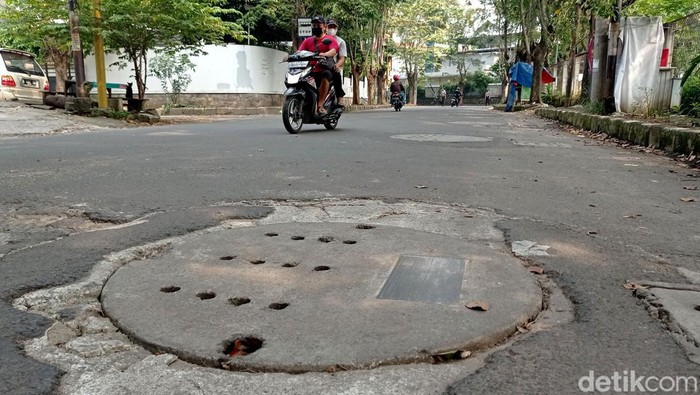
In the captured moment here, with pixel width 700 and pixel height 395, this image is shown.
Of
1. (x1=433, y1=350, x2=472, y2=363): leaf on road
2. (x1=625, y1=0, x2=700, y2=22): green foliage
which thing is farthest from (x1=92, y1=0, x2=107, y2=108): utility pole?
(x1=625, y1=0, x2=700, y2=22): green foliage

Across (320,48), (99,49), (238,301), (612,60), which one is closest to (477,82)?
(99,49)

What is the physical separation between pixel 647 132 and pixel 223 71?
1687cm

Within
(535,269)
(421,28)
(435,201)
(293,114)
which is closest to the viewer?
(535,269)

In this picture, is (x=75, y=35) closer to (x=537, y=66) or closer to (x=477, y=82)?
(x=537, y=66)

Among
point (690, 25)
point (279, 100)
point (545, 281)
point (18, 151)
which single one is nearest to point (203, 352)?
point (545, 281)

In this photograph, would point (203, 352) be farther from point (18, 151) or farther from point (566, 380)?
point (18, 151)

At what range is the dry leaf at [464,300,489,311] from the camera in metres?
1.62

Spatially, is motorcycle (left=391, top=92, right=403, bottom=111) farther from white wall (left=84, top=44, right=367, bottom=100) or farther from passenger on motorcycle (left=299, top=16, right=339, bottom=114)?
passenger on motorcycle (left=299, top=16, right=339, bottom=114)

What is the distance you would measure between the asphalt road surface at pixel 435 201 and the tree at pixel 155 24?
5.98m

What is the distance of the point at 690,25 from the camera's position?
7828 mm

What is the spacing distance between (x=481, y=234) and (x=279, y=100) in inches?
800

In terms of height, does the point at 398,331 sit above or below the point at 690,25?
below

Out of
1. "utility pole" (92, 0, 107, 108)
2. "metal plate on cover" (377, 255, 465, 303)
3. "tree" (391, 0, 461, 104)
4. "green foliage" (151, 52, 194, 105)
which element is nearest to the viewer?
"metal plate on cover" (377, 255, 465, 303)

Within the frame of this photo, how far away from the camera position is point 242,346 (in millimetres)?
1433
